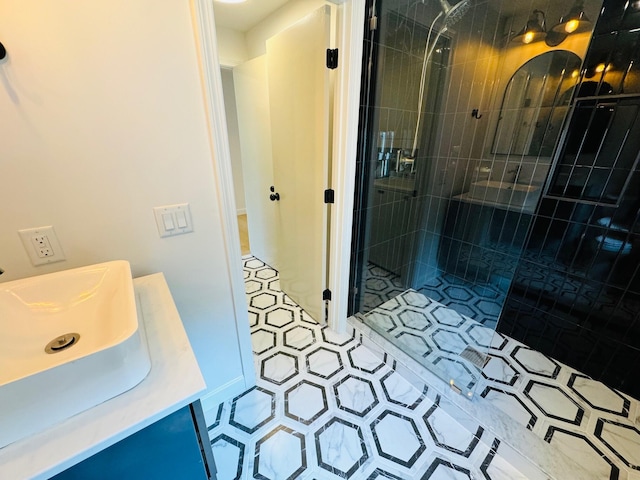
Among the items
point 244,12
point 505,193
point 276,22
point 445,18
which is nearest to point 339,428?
point 505,193

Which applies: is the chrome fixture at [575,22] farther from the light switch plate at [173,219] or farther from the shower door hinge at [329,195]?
the light switch plate at [173,219]

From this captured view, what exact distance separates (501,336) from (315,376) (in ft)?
4.34

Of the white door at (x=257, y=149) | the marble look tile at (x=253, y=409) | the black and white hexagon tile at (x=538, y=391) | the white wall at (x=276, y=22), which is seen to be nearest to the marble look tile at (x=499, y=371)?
the black and white hexagon tile at (x=538, y=391)

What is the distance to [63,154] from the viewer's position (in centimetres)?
81

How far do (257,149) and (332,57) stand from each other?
3.91ft

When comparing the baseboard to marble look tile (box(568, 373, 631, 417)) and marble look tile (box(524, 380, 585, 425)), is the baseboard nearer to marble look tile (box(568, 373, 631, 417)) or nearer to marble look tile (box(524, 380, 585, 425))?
marble look tile (box(524, 380, 585, 425))

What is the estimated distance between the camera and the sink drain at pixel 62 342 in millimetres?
668

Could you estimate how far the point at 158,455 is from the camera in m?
0.58

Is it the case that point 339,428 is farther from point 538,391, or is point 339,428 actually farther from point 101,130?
point 101,130

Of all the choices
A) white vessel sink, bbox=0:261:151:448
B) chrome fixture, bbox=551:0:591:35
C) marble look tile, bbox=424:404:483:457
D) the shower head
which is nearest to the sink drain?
white vessel sink, bbox=0:261:151:448

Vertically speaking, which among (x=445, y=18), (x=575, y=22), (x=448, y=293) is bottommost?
(x=448, y=293)

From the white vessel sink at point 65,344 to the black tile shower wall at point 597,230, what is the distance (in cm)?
203

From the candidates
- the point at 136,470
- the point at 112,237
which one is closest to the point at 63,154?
the point at 112,237

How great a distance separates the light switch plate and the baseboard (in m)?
0.89
